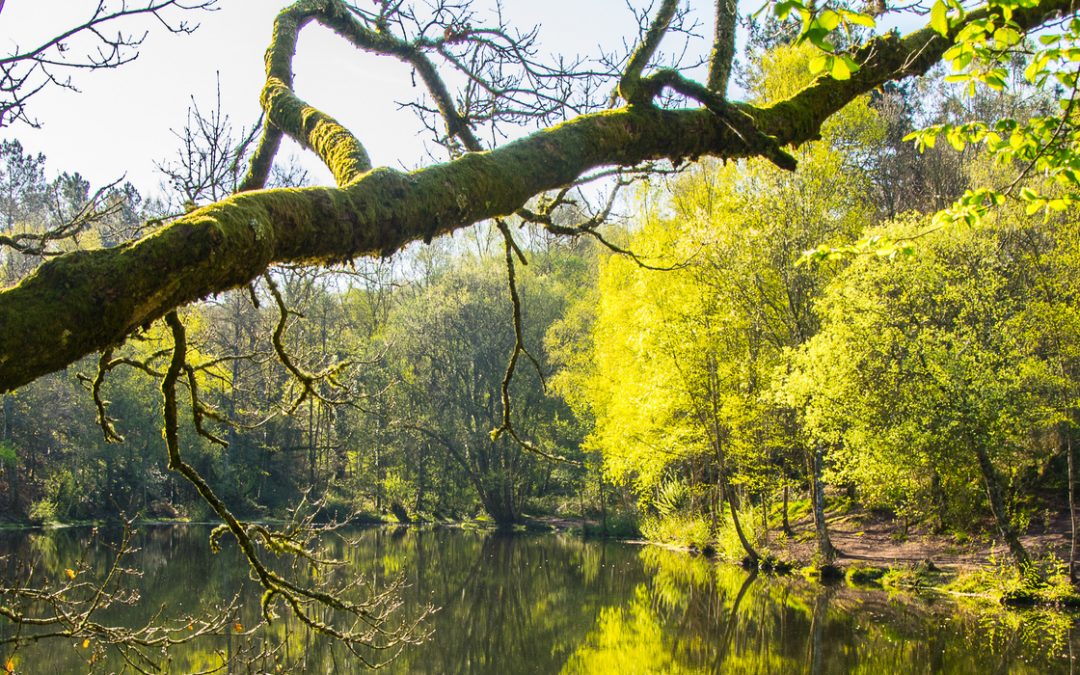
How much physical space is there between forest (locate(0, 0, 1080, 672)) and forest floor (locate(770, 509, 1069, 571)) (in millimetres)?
127

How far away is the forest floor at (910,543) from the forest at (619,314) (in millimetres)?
127

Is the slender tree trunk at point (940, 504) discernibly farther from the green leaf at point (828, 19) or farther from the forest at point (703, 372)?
the green leaf at point (828, 19)

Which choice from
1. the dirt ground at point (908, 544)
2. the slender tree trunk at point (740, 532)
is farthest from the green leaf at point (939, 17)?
the slender tree trunk at point (740, 532)

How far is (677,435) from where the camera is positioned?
20.4 metres

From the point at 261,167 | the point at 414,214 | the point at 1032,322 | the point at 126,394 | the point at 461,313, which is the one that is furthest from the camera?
the point at 461,313

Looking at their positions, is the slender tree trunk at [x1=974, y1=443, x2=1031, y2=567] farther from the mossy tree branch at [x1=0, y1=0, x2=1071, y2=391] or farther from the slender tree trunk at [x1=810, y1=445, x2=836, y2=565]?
the mossy tree branch at [x1=0, y1=0, x2=1071, y2=391]

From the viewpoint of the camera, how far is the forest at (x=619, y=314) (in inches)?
97.8

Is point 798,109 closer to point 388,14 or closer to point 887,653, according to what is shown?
point 388,14

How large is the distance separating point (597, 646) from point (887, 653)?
432 cm

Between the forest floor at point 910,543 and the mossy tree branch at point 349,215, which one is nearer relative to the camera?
the mossy tree branch at point 349,215

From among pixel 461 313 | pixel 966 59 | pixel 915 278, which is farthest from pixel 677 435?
pixel 966 59

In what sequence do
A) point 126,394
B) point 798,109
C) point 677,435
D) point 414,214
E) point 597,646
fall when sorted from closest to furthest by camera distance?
point 414,214 → point 798,109 → point 597,646 → point 677,435 → point 126,394

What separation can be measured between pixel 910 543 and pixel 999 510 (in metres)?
4.78

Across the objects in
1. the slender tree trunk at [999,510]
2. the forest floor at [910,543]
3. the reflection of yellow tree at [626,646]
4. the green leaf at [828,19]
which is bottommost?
the reflection of yellow tree at [626,646]
